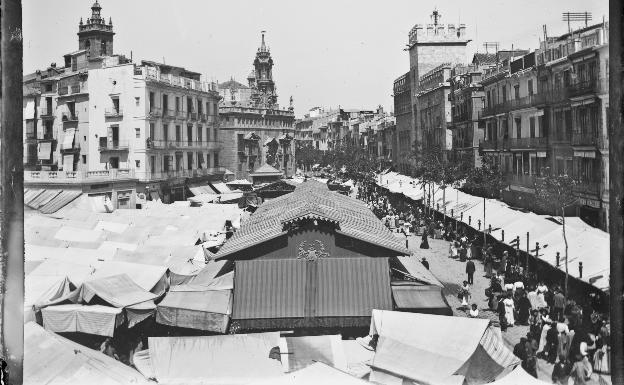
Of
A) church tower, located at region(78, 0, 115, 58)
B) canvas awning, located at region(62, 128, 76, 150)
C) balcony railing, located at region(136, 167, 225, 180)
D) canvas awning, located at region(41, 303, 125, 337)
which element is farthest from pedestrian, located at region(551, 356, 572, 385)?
church tower, located at region(78, 0, 115, 58)

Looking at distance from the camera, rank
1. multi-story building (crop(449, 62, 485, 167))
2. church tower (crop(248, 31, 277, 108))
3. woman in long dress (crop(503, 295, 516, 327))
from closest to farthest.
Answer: woman in long dress (crop(503, 295, 516, 327)), multi-story building (crop(449, 62, 485, 167)), church tower (crop(248, 31, 277, 108))

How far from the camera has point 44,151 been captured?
159ft

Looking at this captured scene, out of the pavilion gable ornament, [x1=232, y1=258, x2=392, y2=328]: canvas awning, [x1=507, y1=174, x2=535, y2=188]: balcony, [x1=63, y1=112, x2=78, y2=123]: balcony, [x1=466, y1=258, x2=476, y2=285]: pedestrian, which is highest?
[x1=63, y1=112, x2=78, y2=123]: balcony

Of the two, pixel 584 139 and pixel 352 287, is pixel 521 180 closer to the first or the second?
pixel 584 139

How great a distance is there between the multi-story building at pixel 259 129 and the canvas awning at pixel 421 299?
66180 mm

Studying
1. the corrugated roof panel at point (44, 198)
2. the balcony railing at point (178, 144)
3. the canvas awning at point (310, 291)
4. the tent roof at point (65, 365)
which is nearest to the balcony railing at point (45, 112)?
the balcony railing at point (178, 144)

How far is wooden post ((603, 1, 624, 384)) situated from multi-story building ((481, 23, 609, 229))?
18.0 m

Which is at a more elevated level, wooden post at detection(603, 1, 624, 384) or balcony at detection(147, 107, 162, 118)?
balcony at detection(147, 107, 162, 118)

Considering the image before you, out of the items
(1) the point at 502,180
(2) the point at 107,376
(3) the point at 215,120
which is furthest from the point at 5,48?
(3) the point at 215,120

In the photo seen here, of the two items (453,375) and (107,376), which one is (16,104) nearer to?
(107,376)

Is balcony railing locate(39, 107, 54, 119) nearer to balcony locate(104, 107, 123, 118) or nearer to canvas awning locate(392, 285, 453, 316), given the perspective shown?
balcony locate(104, 107, 123, 118)

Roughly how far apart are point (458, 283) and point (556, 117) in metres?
13.0

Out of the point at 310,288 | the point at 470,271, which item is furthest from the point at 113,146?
the point at 310,288

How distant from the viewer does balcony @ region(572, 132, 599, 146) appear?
25859 mm
